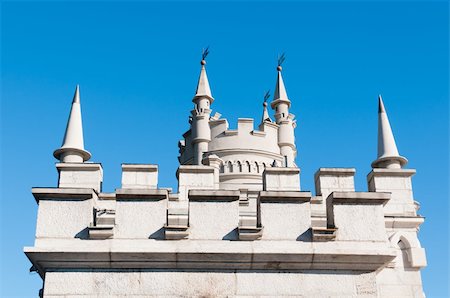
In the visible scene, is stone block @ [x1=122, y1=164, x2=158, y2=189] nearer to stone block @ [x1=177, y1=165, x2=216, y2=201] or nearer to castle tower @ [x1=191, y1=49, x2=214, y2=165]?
stone block @ [x1=177, y1=165, x2=216, y2=201]

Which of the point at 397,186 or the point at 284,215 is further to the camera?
the point at 397,186

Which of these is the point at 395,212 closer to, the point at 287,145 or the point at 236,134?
the point at 236,134

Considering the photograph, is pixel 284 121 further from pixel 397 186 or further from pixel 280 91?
pixel 397 186

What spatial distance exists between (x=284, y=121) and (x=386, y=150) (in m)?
27.8

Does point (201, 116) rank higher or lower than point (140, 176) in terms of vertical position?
higher

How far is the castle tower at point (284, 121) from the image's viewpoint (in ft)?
117

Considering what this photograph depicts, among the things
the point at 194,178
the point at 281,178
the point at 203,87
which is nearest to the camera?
the point at 281,178

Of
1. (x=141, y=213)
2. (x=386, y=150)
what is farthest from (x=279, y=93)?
(x=141, y=213)

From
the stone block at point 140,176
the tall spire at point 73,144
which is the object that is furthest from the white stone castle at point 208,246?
the tall spire at point 73,144

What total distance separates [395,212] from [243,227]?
3650 mm

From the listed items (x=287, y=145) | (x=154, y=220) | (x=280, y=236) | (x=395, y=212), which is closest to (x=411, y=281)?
(x=395, y=212)

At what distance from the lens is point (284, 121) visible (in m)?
39.1

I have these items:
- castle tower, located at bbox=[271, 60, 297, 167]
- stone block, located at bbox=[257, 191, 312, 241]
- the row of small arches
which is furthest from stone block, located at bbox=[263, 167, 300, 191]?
castle tower, located at bbox=[271, 60, 297, 167]

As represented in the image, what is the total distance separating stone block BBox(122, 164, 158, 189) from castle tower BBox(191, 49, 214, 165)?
21780 millimetres
